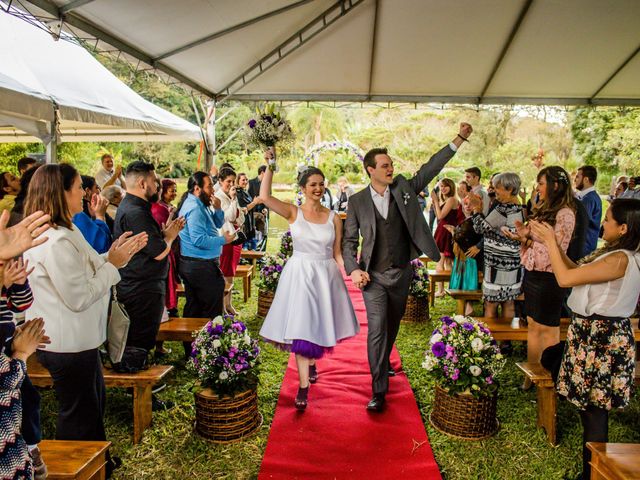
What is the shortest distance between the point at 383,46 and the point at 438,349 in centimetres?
664

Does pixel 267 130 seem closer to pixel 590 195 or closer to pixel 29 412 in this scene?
pixel 29 412

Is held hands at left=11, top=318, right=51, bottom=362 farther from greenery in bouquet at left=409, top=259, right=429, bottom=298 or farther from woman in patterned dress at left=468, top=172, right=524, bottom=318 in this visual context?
greenery in bouquet at left=409, top=259, right=429, bottom=298

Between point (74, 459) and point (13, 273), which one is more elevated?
point (13, 273)

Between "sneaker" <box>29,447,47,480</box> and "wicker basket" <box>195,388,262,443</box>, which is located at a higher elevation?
"sneaker" <box>29,447,47,480</box>

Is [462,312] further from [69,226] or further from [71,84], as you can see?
[71,84]

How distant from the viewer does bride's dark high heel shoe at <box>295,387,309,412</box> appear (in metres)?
3.93

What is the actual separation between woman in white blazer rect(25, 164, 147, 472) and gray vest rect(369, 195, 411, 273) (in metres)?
2.01

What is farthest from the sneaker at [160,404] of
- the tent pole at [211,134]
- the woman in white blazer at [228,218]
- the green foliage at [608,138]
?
the green foliage at [608,138]

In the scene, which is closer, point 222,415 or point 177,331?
point 222,415

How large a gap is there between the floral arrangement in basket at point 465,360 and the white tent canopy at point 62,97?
4231mm

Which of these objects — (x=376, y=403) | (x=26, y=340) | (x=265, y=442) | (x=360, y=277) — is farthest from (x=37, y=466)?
(x=376, y=403)

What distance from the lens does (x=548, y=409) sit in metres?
3.60

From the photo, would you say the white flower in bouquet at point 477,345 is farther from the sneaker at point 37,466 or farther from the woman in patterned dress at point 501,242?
the sneaker at point 37,466

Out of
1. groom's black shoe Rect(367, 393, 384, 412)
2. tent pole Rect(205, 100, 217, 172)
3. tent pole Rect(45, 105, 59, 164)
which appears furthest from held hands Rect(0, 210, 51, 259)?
tent pole Rect(205, 100, 217, 172)
